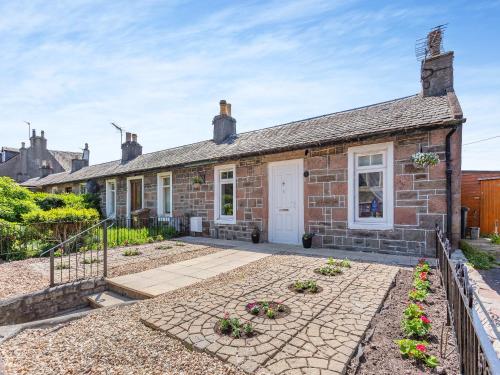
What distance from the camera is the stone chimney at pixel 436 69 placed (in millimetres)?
7616

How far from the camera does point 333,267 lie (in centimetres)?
523

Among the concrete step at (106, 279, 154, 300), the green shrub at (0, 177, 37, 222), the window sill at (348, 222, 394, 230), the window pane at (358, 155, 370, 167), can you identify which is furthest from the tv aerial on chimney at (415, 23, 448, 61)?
the green shrub at (0, 177, 37, 222)

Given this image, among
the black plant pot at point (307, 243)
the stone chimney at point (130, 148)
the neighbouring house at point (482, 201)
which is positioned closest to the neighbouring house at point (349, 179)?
the black plant pot at point (307, 243)

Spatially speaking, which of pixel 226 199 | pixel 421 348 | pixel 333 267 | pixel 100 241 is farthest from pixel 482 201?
pixel 100 241

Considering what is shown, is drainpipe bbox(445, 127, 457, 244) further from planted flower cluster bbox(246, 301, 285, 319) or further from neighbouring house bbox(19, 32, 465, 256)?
planted flower cluster bbox(246, 301, 285, 319)

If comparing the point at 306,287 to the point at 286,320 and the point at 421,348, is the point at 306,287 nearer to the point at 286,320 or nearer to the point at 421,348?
the point at 286,320

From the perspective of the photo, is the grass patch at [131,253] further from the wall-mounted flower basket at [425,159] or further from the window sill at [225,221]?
the wall-mounted flower basket at [425,159]

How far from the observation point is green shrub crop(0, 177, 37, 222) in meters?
8.45

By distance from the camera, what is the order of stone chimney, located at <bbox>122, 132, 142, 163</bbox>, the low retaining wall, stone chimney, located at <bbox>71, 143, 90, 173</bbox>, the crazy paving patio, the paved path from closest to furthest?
the crazy paving patio
the low retaining wall
the paved path
stone chimney, located at <bbox>122, 132, 142, 163</bbox>
stone chimney, located at <bbox>71, 143, 90, 173</bbox>

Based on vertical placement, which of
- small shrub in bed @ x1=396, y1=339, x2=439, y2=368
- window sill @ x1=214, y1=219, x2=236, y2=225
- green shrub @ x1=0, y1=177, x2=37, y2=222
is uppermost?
green shrub @ x1=0, y1=177, x2=37, y2=222

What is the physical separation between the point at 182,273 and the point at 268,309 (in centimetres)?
268

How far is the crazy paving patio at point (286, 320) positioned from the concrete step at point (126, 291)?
0.73 m

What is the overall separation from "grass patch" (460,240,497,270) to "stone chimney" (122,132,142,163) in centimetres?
1765

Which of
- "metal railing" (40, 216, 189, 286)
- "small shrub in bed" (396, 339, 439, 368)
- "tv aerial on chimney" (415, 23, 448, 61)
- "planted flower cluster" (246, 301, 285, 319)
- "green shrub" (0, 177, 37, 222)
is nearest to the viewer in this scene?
"small shrub in bed" (396, 339, 439, 368)
